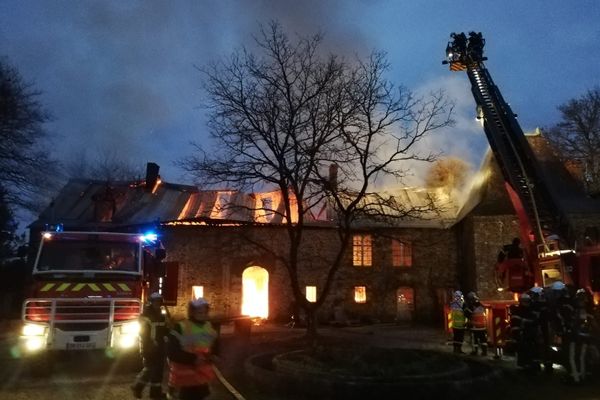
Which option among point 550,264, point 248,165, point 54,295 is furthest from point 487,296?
point 54,295

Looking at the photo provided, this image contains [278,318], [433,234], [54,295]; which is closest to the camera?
[54,295]

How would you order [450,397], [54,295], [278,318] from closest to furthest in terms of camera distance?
[450,397] < [54,295] < [278,318]

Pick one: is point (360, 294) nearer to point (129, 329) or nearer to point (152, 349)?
point (129, 329)

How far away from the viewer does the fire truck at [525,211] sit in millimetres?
11914

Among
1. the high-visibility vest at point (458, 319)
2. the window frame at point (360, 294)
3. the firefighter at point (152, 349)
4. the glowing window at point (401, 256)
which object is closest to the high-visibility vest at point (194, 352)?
the firefighter at point (152, 349)

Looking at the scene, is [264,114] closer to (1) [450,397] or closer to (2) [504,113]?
(2) [504,113]

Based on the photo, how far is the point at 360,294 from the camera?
27359 millimetres

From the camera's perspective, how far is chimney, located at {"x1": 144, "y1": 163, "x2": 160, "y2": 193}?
102 ft

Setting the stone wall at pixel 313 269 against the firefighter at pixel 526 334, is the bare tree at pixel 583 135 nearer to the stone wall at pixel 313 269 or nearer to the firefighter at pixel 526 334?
the stone wall at pixel 313 269

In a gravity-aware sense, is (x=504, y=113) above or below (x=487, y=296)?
above

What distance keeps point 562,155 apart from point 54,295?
109 ft

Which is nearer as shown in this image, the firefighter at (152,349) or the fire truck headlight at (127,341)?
the firefighter at (152,349)

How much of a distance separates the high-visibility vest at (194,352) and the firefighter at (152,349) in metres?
2.02

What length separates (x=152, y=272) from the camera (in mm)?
12195
